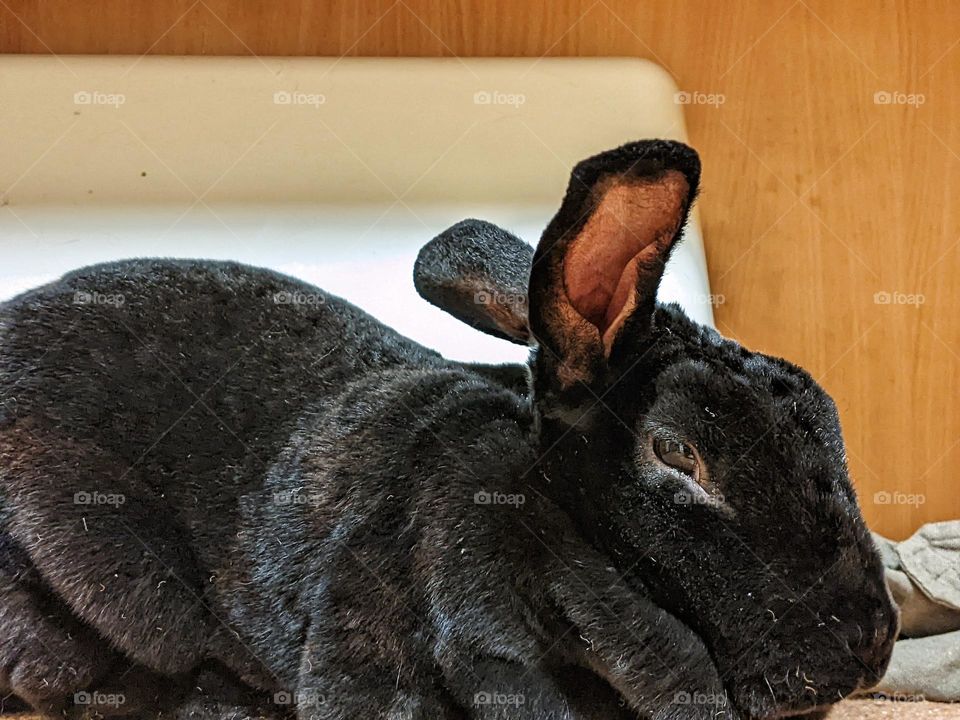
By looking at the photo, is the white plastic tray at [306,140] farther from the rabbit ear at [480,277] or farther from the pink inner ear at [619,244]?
the pink inner ear at [619,244]

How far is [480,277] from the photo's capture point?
0.96 m

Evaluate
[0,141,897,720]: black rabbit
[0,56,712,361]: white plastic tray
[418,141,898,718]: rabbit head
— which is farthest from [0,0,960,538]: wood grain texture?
[418,141,898,718]: rabbit head

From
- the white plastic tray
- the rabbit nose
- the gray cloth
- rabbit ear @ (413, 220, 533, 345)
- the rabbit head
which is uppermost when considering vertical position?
the white plastic tray

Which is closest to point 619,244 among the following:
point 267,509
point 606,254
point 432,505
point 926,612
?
point 606,254

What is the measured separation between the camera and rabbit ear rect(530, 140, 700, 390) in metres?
0.76

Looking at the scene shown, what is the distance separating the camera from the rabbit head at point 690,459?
0.75 meters

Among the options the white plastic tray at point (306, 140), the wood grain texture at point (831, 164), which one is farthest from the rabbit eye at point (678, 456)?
the wood grain texture at point (831, 164)

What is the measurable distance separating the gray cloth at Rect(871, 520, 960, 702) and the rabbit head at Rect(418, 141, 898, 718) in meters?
0.76

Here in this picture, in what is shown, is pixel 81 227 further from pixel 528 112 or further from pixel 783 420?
pixel 783 420

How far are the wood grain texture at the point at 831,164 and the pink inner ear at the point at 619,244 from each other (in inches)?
45.3

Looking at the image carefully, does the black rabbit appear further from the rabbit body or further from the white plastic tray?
the white plastic tray

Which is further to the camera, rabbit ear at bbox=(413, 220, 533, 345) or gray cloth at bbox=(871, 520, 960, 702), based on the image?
gray cloth at bbox=(871, 520, 960, 702)

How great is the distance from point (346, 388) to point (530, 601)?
31 centimetres

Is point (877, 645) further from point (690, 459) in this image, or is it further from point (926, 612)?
point (926, 612)
